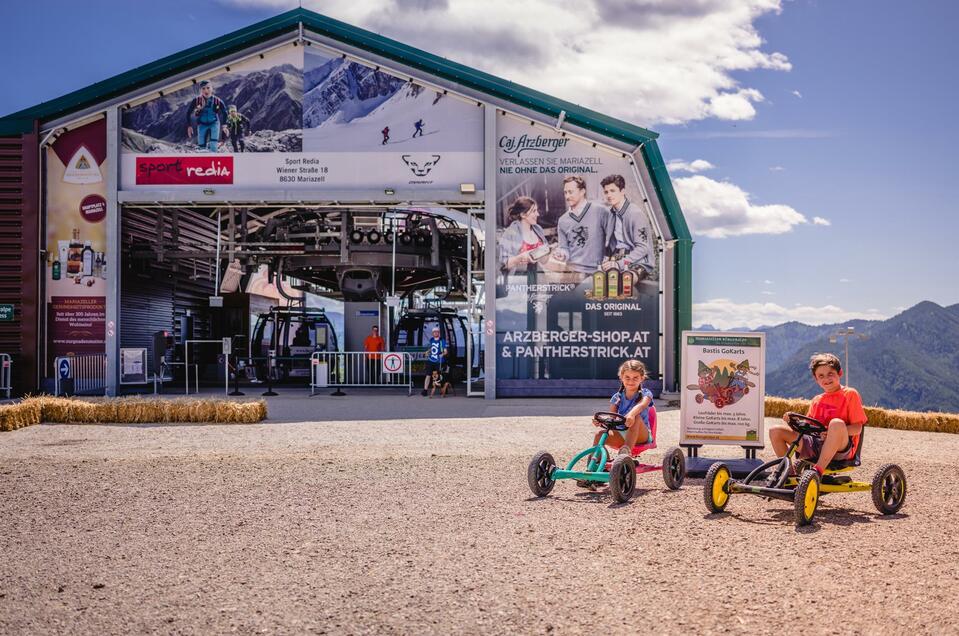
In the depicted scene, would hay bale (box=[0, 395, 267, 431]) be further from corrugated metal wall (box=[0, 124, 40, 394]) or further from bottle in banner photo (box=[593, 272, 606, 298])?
bottle in banner photo (box=[593, 272, 606, 298])

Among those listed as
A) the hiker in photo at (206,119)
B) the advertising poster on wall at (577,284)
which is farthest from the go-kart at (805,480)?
the hiker in photo at (206,119)

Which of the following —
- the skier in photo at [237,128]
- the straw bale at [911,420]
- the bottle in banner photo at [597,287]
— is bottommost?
the straw bale at [911,420]

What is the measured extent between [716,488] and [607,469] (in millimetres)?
1362

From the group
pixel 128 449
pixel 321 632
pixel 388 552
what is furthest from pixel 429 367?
pixel 321 632

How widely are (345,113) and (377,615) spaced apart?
18.1 metres

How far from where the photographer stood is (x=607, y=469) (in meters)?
8.31

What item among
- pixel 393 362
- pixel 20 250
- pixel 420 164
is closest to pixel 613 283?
pixel 420 164

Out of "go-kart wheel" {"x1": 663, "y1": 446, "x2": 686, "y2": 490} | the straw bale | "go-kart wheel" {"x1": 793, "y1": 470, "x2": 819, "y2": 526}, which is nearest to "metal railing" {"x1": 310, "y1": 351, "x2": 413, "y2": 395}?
the straw bale

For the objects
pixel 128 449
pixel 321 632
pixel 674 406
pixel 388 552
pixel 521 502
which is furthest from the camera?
pixel 674 406

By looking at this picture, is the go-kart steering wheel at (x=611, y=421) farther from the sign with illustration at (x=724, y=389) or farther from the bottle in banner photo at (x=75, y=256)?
the bottle in banner photo at (x=75, y=256)

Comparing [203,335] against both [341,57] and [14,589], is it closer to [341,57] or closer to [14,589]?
[341,57]

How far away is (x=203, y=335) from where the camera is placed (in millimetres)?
34156

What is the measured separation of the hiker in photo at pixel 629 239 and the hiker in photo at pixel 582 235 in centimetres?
20

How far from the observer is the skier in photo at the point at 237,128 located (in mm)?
21406
